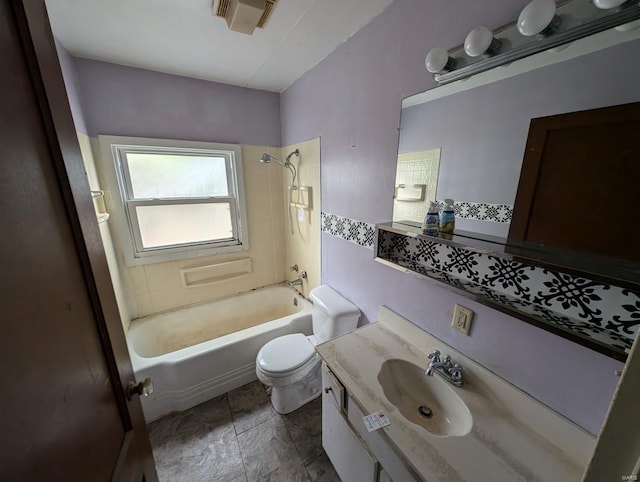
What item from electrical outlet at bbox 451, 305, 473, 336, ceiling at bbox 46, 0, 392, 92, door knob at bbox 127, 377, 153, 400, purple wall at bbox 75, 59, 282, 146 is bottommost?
door knob at bbox 127, 377, 153, 400

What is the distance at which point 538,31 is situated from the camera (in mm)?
656

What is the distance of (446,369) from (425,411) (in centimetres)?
21

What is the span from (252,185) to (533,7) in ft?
7.01

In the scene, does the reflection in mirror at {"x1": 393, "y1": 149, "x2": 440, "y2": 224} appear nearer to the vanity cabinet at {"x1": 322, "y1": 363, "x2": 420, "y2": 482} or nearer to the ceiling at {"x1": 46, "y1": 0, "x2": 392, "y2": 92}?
the ceiling at {"x1": 46, "y1": 0, "x2": 392, "y2": 92}

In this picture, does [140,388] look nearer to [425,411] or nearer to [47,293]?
[47,293]

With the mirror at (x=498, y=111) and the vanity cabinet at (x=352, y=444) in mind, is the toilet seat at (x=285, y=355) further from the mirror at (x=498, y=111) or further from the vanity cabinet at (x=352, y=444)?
the mirror at (x=498, y=111)

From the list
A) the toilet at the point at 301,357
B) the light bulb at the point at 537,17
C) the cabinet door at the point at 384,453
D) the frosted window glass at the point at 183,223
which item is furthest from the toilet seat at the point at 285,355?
the light bulb at the point at 537,17

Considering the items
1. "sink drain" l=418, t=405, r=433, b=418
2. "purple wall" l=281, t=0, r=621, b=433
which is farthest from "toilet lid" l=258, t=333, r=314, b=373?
"sink drain" l=418, t=405, r=433, b=418

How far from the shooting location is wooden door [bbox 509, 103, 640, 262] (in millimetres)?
614

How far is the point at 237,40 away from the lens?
1439mm

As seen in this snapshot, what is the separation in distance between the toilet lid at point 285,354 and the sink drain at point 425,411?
0.77 metres

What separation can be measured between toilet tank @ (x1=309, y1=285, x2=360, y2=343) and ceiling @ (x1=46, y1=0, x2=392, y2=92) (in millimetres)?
1652

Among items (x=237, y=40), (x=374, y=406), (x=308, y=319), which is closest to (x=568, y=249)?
(x=374, y=406)

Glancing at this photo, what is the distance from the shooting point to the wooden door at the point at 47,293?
1.20 ft
